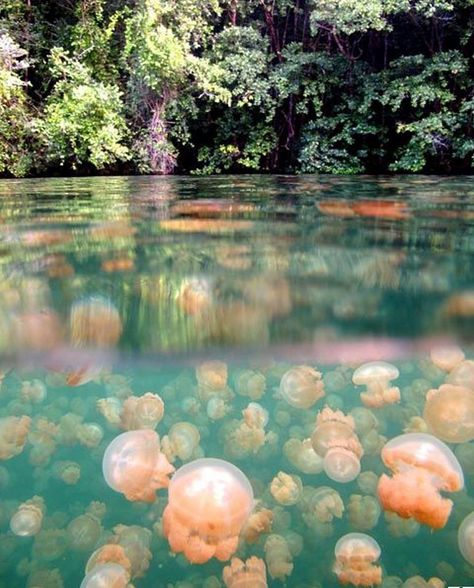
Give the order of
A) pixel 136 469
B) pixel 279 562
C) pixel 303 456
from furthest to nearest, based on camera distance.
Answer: pixel 303 456 < pixel 136 469 < pixel 279 562

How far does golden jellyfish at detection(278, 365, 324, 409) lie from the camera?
1.26 meters

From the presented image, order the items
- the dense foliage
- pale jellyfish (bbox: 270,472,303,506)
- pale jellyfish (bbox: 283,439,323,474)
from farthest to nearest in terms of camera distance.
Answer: the dense foliage → pale jellyfish (bbox: 283,439,323,474) → pale jellyfish (bbox: 270,472,303,506)

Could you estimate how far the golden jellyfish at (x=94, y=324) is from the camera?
1225 millimetres

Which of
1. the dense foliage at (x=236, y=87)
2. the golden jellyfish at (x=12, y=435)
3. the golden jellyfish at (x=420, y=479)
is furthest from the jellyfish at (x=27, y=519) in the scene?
the dense foliage at (x=236, y=87)

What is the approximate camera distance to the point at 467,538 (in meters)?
0.95

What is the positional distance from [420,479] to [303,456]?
38cm

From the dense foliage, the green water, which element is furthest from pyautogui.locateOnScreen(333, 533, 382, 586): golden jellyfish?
the dense foliage

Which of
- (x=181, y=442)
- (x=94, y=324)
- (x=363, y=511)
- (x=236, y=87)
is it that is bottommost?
(x=363, y=511)

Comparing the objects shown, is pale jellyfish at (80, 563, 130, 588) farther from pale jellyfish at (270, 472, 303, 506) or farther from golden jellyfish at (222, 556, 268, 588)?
pale jellyfish at (270, 472, 303, 506)

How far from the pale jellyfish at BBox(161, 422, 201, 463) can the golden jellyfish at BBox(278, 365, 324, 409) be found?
0.27 m

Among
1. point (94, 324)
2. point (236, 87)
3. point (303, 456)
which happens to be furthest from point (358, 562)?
point (236, 87)

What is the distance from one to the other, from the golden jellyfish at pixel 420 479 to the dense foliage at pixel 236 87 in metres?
7.41

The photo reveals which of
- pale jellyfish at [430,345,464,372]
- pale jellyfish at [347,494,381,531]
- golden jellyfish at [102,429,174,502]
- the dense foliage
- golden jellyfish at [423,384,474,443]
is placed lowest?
pale jellyfish at [347,494,381,531]

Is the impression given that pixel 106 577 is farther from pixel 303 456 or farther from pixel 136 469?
pixel 303 456
